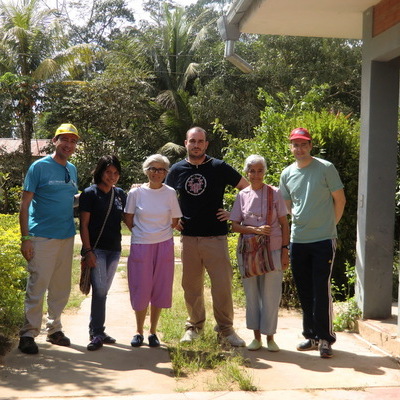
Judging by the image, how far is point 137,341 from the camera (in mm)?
5625

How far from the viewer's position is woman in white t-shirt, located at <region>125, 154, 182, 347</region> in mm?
5617

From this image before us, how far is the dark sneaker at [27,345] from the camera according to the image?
17.3 ft

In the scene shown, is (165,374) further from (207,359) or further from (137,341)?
(137,341)

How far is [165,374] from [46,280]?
147 centimetres

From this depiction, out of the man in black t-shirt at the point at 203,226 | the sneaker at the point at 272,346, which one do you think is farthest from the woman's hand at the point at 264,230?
the sneaker at the point at 272,346

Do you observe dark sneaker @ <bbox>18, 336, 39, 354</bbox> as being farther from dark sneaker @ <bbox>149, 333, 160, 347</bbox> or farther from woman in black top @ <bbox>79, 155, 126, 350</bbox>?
dark sneaker @ <bbox>149, 333, 160, 347</bbox>

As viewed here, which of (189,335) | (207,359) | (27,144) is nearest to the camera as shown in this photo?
(207,359)

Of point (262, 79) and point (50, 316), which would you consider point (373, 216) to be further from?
point (262, 79)

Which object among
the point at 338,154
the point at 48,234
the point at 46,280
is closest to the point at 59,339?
the point at 46,280

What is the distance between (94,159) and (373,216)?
18.6m

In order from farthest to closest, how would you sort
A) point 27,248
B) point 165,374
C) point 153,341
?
1. point 153,341
2. point 27,248
3. point 165,374

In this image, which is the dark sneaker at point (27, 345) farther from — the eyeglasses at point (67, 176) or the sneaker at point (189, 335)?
the eyeglasses at point (67, 176)

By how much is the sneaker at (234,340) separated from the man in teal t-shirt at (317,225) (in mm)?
543

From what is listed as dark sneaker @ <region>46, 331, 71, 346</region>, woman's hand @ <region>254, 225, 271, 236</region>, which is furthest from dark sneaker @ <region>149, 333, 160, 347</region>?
woman's hand @ <region>254, 225, 271, 236</region>
